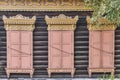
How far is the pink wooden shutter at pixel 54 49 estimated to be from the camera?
12935 millimetres

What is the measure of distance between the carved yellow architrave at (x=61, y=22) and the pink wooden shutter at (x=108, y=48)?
123 centimetres

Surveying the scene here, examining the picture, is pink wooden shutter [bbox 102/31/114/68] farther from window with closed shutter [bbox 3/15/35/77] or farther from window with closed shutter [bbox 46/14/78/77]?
window with closed shutter [bbox 3/15/35/77]

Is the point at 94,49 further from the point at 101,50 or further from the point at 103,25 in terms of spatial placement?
the point at 103,25

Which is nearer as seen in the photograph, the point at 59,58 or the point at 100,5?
the point at 100,5

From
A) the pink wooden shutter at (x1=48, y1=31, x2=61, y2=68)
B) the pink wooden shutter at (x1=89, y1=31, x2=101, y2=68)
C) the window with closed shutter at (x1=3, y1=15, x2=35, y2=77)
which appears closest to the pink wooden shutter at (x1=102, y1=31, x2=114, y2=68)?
the pink wooden shutter at (x1=89, y1=31, x2=101, y2=68)

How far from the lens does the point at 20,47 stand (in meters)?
12.9

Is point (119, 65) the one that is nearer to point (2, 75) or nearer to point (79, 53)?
point (79, 53)

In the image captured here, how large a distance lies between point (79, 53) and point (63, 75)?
104cm

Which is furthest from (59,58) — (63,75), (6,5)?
(6,5)

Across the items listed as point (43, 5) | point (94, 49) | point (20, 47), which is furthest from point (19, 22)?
point (94, 49)

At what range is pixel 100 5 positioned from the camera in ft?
33.5

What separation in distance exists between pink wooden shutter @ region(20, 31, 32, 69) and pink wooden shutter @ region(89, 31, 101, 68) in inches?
89.2

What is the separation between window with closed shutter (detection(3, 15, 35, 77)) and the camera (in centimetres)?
1280

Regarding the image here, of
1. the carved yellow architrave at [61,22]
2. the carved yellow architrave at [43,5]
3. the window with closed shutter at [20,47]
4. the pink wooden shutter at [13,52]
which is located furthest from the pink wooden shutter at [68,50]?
the pink wooden shutter at [13,52]
